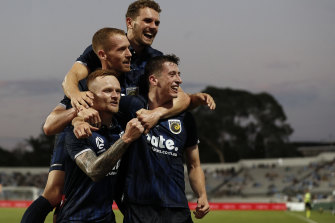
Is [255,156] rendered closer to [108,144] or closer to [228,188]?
[228,188]

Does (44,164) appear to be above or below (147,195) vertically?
below

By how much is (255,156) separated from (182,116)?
231 ft

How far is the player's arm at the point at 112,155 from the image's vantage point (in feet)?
14.4

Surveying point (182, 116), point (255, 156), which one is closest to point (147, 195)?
point (182, 116)

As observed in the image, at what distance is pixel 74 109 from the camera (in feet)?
16.4

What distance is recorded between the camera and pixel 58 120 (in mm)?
5117

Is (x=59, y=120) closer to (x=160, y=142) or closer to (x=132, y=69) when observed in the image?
(x=160, y=142)

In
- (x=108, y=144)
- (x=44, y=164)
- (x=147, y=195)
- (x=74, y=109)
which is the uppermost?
(x=74, y=109)

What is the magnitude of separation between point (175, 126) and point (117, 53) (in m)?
1.00

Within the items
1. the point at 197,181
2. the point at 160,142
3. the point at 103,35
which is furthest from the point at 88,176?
the point at 103,35

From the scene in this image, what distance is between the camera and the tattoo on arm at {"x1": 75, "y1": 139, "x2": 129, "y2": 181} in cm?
439

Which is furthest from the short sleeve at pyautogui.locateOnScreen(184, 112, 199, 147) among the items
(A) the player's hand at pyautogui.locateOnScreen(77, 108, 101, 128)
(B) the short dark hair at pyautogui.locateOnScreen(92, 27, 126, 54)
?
(A) the player's hand at pyautogui.locateOnScreen(77, 108, 101, 128)

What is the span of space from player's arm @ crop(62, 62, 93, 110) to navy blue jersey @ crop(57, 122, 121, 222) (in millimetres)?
328

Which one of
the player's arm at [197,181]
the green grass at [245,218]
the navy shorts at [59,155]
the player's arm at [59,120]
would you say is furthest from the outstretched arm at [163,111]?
the green grass at [245,218]
